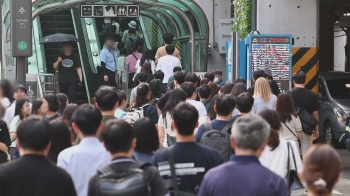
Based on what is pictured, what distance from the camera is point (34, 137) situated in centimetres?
506

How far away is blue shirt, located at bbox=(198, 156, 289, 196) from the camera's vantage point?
468 cm

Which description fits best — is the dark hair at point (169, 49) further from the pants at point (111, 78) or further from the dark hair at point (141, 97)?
the dark hair at point (141, 97)

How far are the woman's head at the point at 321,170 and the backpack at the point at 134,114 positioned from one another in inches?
192

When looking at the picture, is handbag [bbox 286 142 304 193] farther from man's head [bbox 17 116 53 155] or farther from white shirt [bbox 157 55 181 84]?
white shirt [bbox 157 55 181 84]

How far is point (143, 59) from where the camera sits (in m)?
17.0

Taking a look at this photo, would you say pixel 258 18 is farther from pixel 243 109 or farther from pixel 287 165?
pixel 287 165

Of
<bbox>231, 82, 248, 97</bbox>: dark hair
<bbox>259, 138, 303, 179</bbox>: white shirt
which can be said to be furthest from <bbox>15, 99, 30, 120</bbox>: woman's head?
<bbox>259, 138, 303, 179</bbox>: white shirt

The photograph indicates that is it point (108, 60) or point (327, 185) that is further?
point (108, 60)

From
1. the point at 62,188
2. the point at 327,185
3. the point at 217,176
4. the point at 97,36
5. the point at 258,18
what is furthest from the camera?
the point at 97,36

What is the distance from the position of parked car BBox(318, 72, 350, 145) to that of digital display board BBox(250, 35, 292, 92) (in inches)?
70.6

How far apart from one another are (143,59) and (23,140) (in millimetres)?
12016

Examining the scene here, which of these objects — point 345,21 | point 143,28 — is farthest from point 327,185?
point 345,21

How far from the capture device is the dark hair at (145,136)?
5.93 metres

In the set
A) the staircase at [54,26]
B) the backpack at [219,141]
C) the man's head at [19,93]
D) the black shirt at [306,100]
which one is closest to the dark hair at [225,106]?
the backpack at [219,141]
